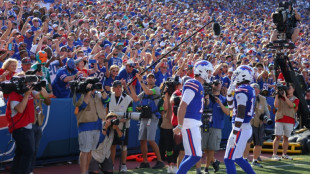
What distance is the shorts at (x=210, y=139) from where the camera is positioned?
9.49 meters

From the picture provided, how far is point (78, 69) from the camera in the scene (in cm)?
962

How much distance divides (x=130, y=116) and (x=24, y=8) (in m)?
7.96

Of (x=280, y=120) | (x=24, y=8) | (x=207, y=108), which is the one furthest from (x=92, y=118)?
(x=24, y=8)

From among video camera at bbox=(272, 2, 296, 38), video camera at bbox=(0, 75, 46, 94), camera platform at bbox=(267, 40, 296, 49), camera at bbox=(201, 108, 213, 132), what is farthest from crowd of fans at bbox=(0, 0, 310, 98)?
video camera at bbox=(272, 2, 296, 38)

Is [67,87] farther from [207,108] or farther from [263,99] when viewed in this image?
[263,99]

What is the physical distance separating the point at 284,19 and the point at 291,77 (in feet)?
4.80

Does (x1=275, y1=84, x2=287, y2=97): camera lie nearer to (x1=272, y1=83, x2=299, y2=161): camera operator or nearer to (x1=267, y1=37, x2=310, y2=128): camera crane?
(x1=272, y1=83, x2=299, y2=161): camera operator

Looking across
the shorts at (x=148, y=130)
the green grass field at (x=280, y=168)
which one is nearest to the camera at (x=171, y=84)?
the shorts at (x=148, y=130)

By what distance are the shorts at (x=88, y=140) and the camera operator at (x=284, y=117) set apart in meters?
4.92

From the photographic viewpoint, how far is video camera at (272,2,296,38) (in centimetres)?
1107

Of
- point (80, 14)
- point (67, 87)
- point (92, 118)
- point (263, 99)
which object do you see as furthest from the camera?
point (80, 14)

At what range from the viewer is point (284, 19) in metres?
11.1

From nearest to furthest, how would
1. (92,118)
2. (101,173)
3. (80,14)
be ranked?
(92,118) → (101,173) → (80,14)

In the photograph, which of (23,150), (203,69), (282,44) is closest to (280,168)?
(282,44)
